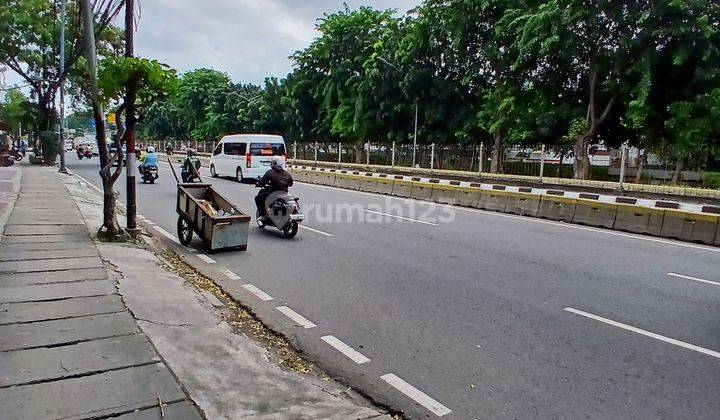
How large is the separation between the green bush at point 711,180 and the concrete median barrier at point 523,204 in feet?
28.5

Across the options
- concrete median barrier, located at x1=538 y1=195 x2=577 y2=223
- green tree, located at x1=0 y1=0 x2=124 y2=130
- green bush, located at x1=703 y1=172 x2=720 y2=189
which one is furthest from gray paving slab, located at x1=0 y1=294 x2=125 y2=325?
green tree, located at x1=0 y1=0 x2=124 y2=130

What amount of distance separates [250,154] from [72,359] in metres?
18.8


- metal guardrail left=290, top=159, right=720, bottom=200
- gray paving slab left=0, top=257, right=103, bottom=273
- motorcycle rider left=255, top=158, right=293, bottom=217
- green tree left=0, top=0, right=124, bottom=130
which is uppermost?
green tree left=0, top=0, right=124, bottom=130

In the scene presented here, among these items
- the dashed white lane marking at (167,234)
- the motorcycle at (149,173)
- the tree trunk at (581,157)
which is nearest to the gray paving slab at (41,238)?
the dashed white lane marking at (167,234)

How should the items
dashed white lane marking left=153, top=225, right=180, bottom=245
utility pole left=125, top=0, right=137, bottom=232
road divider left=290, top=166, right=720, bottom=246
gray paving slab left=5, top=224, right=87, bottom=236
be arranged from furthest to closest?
road divider left=290, top=166, right=720, bottom=246 < dashed white lane marking left=153, top=225, right=180, bottom=245 < utility pole left=125, top=0, right=137, bottom=232 < gray paving slab left=5, top=224, right=87, bottom=236

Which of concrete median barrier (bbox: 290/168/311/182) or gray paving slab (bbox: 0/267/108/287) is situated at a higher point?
concrete median barrier (bbox: 290/168/311/182)

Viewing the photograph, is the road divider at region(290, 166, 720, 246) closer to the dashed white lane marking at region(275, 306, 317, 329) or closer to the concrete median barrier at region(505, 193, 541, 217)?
the concrete median barrier at region(505, 193, 541, 217)

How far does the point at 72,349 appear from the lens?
393 centimetres

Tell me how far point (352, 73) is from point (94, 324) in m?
31.5

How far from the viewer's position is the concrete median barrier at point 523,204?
13.6 metres

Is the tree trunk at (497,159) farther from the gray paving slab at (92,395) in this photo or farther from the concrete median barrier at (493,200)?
the gray paving slab at (92,395)

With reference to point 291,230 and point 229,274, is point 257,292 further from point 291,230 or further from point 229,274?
point 291,230

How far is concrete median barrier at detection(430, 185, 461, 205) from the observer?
1627 centimetres

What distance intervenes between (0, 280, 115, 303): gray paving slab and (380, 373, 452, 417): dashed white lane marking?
3.30 m
